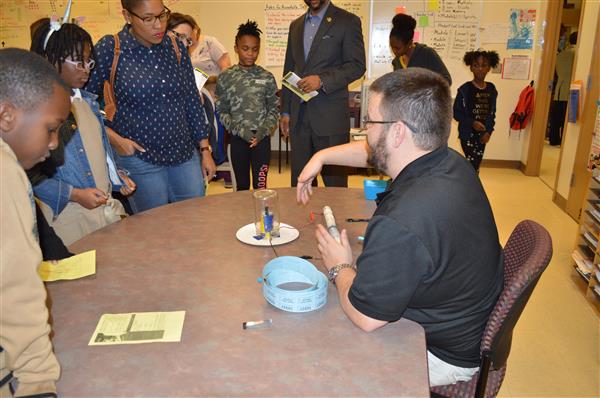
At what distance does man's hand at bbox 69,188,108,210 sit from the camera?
1839mm

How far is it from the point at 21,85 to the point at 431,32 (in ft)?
17.2

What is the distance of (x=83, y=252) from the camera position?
1.54 m

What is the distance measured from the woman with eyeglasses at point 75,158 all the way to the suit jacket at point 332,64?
4.99ft

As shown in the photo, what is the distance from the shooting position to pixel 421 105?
1.19 meters

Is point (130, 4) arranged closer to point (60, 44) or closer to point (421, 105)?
point (60, 44)

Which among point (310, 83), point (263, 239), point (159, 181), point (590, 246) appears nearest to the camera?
point (263, 239)

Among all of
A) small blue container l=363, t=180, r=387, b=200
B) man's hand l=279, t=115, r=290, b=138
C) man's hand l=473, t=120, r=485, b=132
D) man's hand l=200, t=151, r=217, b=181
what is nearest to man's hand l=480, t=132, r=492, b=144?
man's hand l=473, t=120, r=485, b=132

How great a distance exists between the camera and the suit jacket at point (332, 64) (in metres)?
3.06

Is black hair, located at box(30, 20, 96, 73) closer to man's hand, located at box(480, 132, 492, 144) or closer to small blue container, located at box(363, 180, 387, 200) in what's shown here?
small blue container, located at box(363, 180, 387, 200)

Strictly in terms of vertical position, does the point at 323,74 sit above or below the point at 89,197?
above

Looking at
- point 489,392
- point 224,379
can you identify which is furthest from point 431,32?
point 224,379

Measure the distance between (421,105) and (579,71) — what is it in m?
3.65

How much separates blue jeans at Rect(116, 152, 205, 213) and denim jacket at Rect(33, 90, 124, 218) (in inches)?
7.6

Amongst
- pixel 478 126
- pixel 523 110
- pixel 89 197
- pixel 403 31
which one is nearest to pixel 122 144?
pixel 89 197
